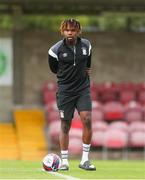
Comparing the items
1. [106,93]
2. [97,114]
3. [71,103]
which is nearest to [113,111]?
[97,114]

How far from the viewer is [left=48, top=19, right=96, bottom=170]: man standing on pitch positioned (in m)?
11.4

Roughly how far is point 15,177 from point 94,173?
1.18 metres

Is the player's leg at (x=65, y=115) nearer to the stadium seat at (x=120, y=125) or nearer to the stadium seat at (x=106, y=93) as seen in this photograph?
the stadium seat at (x=120, y=125)

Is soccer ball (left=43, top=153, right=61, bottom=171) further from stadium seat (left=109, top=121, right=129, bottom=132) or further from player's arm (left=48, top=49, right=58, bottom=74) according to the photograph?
stadium seat (left=109, top=121, right=129, bottom=132)

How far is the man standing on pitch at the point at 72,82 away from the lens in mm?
11359

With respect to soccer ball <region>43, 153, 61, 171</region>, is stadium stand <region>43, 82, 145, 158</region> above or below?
below

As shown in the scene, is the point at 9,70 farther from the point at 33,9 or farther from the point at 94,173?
the point at 94,173

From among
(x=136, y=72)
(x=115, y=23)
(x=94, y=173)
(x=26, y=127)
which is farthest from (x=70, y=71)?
(x=115, y=23)

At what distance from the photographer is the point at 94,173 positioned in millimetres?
10906

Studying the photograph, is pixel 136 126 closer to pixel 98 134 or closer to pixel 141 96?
pixel 98 134

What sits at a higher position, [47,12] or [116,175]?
[47,12]

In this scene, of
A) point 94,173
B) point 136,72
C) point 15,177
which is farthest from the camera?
point 136,72

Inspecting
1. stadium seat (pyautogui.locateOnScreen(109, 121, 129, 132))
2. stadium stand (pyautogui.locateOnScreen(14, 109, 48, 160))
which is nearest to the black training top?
stadium stand (pyautogui.locateOnScreen(14, 109, 48, 160))

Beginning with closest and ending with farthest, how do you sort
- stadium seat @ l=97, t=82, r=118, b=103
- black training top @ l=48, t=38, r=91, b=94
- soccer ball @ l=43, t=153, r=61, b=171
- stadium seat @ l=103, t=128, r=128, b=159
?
soccer ball @ l=43, t=153, r=61, b=171
black training top @ l=48, t=38, r=91, b=94
stadium seat @ l=103, t=128, r=128, b=159
stadium seat @ l=97, t=82, r=118, b=103
